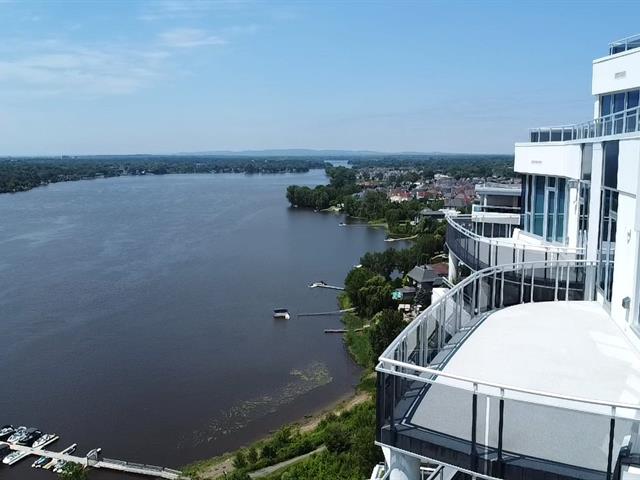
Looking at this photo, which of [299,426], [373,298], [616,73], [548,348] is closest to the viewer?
[548,348]

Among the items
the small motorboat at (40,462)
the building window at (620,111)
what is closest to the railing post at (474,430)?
the building window at (620,111)

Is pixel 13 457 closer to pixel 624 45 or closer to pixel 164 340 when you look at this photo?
pixel 164 340

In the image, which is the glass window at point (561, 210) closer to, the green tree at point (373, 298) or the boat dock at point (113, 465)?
the boat dock at point (113, 465)

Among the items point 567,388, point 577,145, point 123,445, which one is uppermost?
point 577,145

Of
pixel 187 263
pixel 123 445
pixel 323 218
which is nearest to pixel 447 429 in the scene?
pixel 123 445

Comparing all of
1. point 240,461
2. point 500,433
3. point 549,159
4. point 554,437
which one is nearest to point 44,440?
point 240,461

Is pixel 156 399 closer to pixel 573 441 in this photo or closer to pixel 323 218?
pixel 573 441

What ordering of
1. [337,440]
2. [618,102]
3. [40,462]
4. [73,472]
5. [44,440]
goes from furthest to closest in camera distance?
[44,440], [40,462], [337,440], [73,472], [618,102]

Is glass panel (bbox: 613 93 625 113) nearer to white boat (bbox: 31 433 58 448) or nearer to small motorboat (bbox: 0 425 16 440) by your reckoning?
white boat (bbox: 31 433 58 448)
